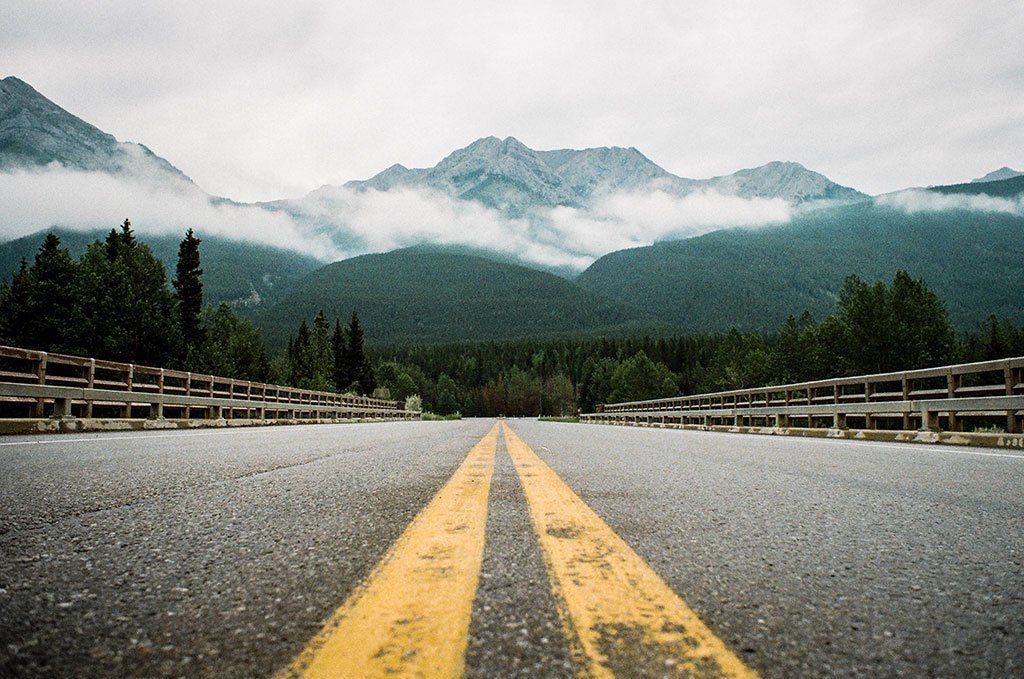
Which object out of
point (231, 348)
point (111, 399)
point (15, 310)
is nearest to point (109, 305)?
point (15, 310)

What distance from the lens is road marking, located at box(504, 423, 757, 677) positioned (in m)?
1.24

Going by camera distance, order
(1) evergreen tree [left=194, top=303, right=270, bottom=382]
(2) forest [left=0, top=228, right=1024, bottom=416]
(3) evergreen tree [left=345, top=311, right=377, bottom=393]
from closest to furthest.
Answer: (2) forest [left=0, top=228, right=1024, bottom=416], (1) evergreen tree [left=194, top=303, right=270, bottom=382], (3) evergreen tree [left=345, top=311, right=377, bottom=393]

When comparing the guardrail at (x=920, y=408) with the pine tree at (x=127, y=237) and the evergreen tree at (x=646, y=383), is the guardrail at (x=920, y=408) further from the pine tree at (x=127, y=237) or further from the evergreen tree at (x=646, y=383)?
the evergreen tree at (x=646, y=383)

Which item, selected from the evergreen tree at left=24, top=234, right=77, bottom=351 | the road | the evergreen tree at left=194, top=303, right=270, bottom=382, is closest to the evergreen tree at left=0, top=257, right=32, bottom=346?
the evergreen tree at left=24, top=234, right=77, bottom=351

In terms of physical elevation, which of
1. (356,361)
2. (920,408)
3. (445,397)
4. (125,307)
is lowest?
(445,397)

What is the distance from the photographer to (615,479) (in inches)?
182

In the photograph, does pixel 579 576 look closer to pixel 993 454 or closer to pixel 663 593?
pixel 663 593

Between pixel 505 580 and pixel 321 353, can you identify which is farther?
pixel 321 353

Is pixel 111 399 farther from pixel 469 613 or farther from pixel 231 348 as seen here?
pixel 231 348

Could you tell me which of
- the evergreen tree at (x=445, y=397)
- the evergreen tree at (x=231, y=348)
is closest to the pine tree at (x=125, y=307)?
the evergreen tree at (x=231, y=348)

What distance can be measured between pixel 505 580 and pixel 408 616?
41cm

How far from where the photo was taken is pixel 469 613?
1.53 m

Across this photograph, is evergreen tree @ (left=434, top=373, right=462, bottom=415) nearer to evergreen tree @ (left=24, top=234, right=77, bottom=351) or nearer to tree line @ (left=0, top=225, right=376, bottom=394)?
tree line @ (left=0, top=225, right=376, bottom=394)

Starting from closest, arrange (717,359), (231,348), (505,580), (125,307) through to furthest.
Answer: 1. (505,580)
2. (125,307)
3. (231,348)
4. (717,359)
